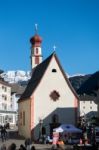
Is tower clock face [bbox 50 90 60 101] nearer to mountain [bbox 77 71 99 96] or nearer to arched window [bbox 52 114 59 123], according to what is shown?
arched window [bbox 52 114 59 123]

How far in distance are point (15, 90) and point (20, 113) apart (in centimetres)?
6525

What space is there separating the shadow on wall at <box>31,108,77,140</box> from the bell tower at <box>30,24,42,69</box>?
2837cm

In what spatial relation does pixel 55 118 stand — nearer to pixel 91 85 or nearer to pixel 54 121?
pixel 54 121

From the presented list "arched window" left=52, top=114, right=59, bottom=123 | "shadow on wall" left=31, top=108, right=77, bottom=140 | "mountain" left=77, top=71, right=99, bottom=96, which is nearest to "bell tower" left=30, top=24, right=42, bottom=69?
"mountain" left=77, top=71, right=99, bottom=96

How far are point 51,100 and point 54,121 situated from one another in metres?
3.11

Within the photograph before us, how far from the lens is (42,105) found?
69.8m

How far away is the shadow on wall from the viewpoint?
6862 centimetres

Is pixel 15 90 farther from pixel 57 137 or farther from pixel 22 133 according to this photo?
pixel 57 137

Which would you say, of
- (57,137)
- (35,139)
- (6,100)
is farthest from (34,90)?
(6,100)

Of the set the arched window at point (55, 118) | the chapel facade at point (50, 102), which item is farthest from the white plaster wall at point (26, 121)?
the arched window at point (55, 118)

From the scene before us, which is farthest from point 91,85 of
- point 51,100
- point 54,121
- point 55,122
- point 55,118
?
point 55,122

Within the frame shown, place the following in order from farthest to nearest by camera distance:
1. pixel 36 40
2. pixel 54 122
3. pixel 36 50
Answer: pixel 36 40 → pixel 36 50 → pixel 54 122

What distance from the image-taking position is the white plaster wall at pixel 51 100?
228ft

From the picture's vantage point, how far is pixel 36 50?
99.5 meters
